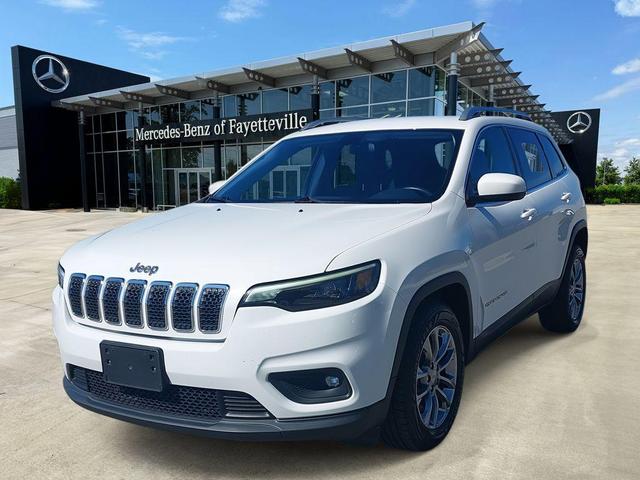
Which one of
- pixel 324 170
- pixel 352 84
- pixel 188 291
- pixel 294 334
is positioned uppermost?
pixel 352 84

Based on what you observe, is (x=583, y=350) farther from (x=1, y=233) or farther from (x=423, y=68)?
(x=1, y=233)

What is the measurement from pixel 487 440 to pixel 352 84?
18.9m

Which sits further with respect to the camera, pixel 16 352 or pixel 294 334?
pixel 16 352

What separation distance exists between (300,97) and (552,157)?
18422 mm

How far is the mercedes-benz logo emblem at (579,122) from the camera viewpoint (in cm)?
3909

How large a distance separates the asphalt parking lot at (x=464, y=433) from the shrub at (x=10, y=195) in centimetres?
3003

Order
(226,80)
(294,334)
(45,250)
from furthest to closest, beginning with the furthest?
1. (226,80)
2. (45,250)
3. (294,334)

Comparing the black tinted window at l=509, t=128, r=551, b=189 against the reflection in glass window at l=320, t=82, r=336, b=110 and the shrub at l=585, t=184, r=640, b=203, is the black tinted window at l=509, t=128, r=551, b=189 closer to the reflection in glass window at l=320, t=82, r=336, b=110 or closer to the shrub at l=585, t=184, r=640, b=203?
the reflection in glass window at l=320, t=82, r=336, b=110

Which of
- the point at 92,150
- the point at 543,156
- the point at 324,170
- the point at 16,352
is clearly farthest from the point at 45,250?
the point at 92,150

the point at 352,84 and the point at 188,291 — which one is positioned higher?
the point at 352,84

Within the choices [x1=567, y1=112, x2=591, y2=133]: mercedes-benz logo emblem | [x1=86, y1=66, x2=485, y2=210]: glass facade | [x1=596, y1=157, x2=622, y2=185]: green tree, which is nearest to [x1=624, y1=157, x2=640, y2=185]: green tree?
[x1=596, y1=157, x2=622, y2=185]: green tree

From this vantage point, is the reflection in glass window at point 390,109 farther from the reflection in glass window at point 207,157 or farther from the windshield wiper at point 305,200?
the windshield wiper at point 305,200

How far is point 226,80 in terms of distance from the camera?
894 inches

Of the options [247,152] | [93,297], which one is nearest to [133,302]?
[93,297]
